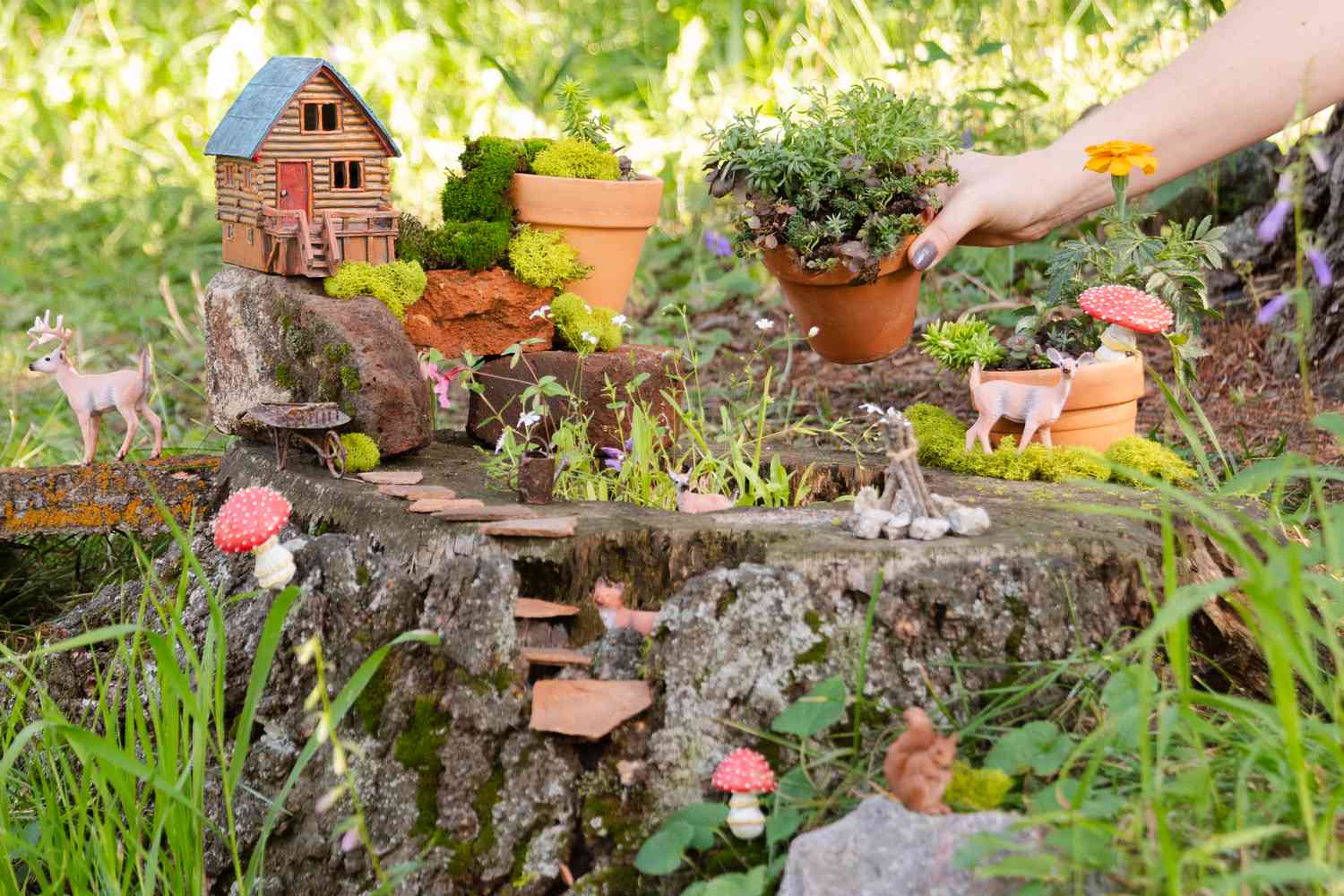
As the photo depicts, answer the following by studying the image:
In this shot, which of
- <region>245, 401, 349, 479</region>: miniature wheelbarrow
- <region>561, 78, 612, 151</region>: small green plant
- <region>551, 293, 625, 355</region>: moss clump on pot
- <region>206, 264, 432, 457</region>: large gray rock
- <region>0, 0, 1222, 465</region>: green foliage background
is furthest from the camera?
<region>0, 0, 1222, 465</region>: green foliage background

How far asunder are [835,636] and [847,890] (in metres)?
0.53

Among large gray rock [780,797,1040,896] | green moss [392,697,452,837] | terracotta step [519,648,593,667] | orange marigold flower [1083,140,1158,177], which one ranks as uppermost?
orange marigold flower [1083,140,1158,177]

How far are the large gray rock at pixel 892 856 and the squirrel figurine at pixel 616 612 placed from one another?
0.56m

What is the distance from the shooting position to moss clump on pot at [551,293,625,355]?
3.18m

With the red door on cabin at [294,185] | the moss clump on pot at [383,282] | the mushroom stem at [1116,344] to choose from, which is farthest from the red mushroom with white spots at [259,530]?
the mushroom stem at [1116,344]

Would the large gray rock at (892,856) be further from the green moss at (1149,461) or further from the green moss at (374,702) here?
the green moss at (1149,461)

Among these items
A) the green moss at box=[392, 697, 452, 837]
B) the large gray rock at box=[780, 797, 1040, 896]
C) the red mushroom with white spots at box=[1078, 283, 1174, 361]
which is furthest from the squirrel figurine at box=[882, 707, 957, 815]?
the red mushroom with white spots at box=[1078, 283, 1174, 361]

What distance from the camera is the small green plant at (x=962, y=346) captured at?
309cm

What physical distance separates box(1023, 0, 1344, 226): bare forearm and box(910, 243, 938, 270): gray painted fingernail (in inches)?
14.8

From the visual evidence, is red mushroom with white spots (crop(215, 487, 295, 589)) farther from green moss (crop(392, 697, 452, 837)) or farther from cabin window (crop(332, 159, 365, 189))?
cabin window (crop(332, 159, 365, 189))

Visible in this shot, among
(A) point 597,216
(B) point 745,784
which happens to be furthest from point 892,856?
(A) point 597,216

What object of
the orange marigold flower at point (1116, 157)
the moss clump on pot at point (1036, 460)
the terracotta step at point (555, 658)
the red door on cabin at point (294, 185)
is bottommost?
the terracotta step at point (555, 658)

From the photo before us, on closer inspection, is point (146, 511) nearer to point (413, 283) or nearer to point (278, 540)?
point (278, 540)

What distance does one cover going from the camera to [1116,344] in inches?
119
